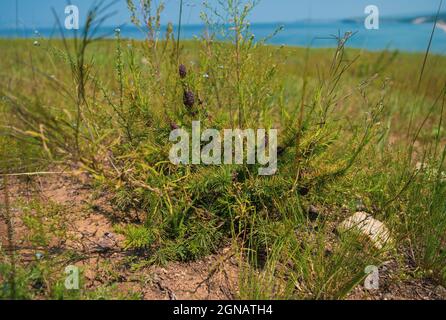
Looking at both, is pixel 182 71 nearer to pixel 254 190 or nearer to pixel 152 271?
pixel 254 190

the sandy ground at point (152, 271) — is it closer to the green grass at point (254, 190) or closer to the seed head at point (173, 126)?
the green grass at point (254, 190)

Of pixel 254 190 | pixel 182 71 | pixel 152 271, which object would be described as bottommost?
pixel 152 271

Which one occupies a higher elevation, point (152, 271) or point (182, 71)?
point (182, 71)

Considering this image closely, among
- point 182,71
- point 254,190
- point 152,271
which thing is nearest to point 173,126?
point 182,71

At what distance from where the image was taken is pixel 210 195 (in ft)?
6.12

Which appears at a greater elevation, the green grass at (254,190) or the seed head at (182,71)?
the seed head at (182,71)

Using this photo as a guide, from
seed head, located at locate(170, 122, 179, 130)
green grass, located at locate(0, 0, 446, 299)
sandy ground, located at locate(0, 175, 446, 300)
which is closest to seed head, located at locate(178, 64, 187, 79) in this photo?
green grass, located at locate(0, 0, 446, 299)

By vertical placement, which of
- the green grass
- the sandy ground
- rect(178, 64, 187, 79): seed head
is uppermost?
rect(178, 64, 187, 79): seed head

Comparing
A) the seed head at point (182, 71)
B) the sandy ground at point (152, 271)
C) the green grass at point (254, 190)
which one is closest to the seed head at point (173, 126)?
the green grass at point (254, 190)

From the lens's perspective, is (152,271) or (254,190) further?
(254,190)

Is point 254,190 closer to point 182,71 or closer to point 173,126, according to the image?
point 173,126

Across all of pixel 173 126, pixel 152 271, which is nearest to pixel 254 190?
pixel 173 126

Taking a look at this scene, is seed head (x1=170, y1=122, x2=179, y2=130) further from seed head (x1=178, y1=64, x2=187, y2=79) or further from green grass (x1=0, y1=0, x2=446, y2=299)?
seed head (x1=178, y1=64, x2=187, y2=79)
